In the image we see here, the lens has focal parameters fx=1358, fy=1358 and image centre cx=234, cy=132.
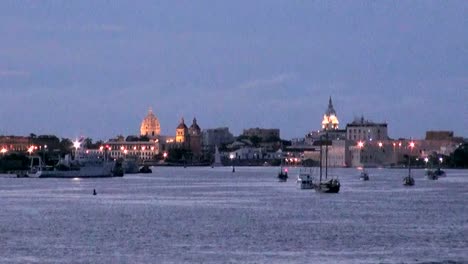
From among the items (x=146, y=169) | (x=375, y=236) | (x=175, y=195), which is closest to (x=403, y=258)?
(x=375, y=236)

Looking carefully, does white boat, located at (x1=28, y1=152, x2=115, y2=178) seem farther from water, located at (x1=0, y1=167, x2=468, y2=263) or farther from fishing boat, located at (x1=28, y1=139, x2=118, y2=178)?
water, located at (x1=0, y1=167, x2=468, y2=263)

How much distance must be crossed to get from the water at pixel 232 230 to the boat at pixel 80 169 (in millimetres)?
49726

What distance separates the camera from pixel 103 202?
5888cm

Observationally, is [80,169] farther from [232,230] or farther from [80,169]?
[232,230]

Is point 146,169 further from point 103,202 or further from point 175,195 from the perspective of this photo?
point 103,202

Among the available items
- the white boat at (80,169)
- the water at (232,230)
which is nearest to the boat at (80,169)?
the white boat at (80,169)

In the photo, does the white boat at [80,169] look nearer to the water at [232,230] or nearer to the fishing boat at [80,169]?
the fishing boat at [80,169]

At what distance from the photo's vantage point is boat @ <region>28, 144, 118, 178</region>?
11169 centimetres

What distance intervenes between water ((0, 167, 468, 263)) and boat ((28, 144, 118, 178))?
4973cm

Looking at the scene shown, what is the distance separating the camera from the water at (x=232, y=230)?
3178 cm

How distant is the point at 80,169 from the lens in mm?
111938

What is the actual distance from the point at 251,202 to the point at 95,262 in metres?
29.5

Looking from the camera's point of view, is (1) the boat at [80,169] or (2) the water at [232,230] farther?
(1) the boat at [80,169]

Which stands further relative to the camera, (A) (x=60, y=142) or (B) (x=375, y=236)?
(A) (x=60, y=142)
